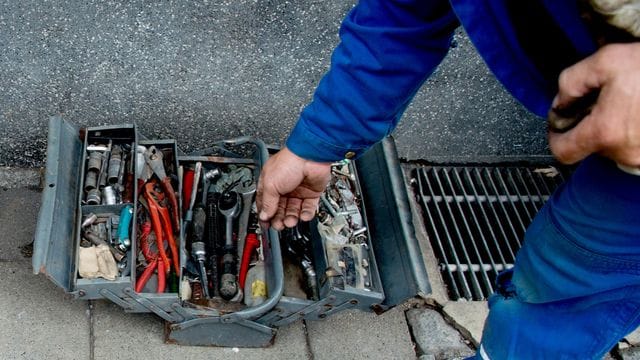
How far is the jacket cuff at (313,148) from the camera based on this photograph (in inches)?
61.1

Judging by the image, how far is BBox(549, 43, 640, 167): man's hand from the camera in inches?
38.8

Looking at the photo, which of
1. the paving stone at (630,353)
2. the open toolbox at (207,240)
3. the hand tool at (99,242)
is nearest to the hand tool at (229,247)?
the open toolbox at (207,240)

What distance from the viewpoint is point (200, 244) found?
6.92ft

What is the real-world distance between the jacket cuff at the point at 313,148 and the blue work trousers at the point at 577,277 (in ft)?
1.54

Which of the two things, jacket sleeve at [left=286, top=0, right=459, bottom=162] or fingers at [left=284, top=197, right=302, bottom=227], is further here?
fingers at [left=284, top=197, right=302, bottom=227]

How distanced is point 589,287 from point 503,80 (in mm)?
454

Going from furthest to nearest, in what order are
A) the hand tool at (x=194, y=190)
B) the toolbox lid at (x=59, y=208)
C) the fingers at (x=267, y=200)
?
the hand tool at (x=194, y=190)
the toolbox lid at (x=59, y=208)
the fingers at (x=267, y=200)

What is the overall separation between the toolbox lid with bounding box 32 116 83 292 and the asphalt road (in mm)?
227

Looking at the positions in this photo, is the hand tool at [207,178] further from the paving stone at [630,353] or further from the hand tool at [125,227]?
the paving stone at [630,353]

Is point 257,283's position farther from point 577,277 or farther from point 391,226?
point 577,277

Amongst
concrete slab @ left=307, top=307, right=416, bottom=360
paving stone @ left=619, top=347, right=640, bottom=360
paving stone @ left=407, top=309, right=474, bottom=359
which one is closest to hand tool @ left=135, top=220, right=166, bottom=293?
concrete slab @ left=307, top=307, right=416, bottom=360

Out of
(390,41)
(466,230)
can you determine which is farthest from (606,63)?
(466,230)

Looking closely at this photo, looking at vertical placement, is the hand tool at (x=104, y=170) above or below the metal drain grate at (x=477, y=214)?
above

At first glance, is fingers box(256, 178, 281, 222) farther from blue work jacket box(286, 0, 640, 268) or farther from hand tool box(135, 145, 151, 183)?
hand tool box(135, 145, 151, 183)
